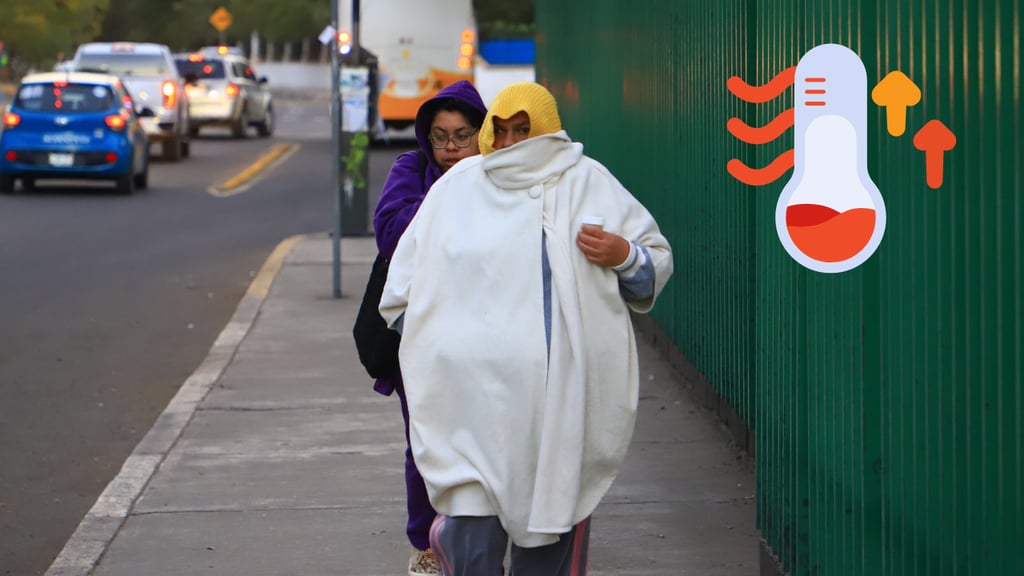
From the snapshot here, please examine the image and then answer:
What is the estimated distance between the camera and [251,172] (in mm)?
27484

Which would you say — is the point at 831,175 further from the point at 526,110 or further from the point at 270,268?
the point at 270,268

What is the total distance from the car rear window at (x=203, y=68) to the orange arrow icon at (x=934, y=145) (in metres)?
34.5

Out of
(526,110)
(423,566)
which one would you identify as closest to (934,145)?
Answer: (526,110)

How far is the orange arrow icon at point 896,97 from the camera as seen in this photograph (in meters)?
4.05

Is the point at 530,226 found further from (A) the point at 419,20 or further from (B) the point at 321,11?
(B) the point at 321,11

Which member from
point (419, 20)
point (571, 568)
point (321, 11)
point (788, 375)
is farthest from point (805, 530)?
point (321, 11)

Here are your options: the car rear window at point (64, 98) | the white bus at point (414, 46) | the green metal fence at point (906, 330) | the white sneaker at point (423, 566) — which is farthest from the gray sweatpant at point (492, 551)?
the white bus at point (414, 46)

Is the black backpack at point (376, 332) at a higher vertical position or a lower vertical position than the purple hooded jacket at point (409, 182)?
lower

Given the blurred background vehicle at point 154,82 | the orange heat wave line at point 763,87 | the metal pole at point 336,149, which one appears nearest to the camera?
the orange heat wave line at point 763,87

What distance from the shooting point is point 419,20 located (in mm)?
32562

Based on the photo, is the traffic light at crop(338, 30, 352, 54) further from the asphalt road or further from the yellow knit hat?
the yellow knit hat

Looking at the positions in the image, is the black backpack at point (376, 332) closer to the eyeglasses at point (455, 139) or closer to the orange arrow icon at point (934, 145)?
the eyeglasses at point (455, 139)

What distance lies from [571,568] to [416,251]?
3.03 feet

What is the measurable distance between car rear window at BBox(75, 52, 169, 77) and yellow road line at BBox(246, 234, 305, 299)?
13.9m
